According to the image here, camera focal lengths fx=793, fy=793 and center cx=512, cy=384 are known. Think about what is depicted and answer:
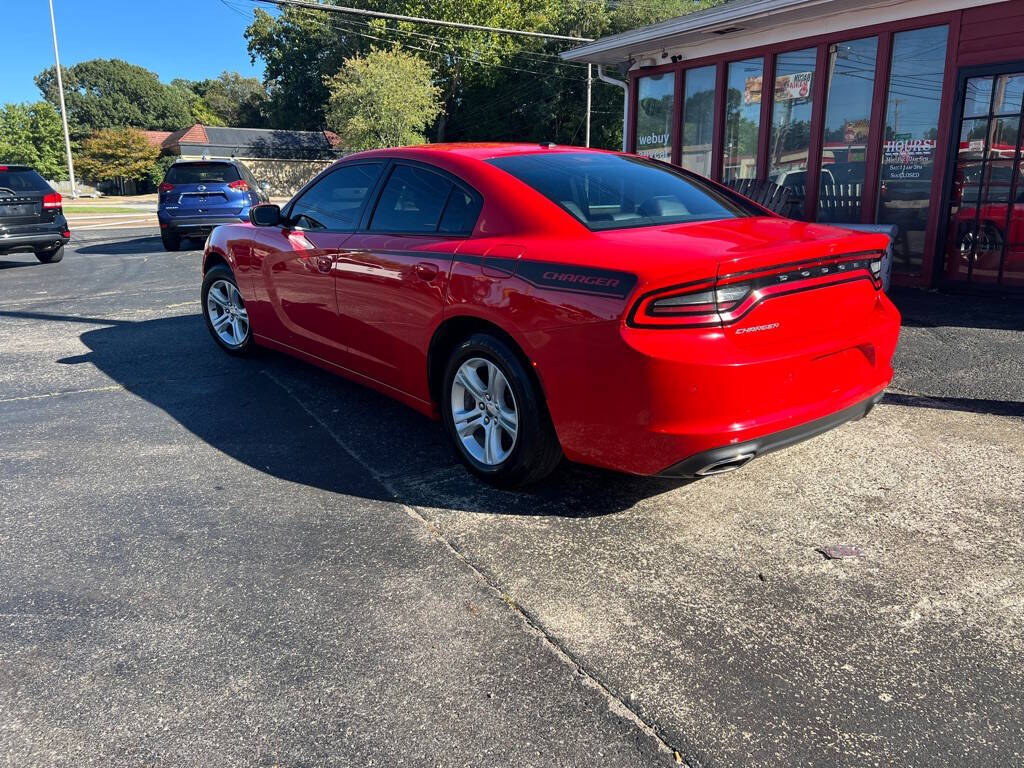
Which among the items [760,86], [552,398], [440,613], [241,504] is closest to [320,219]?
[241,504]

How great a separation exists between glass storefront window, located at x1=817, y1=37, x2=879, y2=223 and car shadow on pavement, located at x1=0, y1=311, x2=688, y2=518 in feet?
23.4

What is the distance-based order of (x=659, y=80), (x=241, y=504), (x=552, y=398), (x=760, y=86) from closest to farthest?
(x=552, y=398) → (x=241, y=504) → (x=760, y=86) → (x=659, y=80)

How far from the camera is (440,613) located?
2.71 m

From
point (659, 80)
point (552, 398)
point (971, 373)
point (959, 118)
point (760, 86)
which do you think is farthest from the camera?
point (659, 80)

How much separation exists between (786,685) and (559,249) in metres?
1.81

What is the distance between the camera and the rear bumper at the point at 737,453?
9.66 ft

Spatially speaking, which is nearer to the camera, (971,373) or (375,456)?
(375,456)

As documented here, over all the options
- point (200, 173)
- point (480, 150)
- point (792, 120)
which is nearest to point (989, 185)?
point (792, 120)

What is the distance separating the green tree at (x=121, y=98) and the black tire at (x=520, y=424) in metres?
99.9

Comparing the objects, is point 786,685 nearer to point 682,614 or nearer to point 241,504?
point 682,614

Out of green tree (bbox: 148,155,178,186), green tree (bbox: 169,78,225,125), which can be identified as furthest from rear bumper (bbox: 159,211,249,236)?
green tree (bbox: 169,78,225,125)

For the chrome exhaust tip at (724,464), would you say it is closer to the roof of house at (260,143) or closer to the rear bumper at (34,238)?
the rear bumper at (34,238)

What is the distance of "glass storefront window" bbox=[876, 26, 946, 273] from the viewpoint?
8.70 meters

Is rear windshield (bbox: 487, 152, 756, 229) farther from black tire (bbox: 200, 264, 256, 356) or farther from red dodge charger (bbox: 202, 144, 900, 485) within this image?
black tire (bbox: 200, 264, 256, 356)
